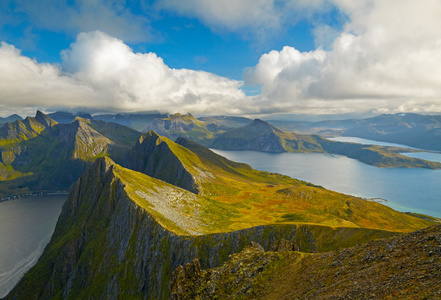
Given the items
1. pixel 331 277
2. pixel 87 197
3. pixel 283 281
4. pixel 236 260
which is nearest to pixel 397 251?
pixel 331 277

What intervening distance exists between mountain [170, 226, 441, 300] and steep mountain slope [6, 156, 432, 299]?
36918 millimetres

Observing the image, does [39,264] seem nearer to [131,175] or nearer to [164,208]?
[131,175]

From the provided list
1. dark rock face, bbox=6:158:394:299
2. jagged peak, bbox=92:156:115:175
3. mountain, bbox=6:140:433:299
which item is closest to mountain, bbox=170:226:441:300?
dark rock face, bbox=6:158:394:299

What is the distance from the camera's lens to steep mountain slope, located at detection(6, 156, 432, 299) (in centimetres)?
8412

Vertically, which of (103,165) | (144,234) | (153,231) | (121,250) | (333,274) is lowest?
(121,250)

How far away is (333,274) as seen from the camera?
3250 cm

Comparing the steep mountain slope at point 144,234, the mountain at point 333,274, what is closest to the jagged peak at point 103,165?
the steep mountain slope at point 144,234

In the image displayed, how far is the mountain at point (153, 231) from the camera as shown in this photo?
84.4m

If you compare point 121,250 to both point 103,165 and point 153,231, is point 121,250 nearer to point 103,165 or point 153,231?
point 153,231

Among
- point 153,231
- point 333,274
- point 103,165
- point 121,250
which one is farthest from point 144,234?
point 103,165

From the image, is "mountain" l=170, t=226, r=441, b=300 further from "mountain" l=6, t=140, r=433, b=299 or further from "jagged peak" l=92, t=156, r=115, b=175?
"jagged peak" l=92, t=156, r=115, b=175

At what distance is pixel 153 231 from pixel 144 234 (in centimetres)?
650

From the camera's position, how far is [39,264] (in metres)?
149

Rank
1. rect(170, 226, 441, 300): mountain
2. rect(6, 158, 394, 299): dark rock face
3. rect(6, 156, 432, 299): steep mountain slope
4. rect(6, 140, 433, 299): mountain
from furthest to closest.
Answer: rect(6, 140, 433, 299): mountain, rect(6, 156, 432, 299): steep mountain slope, rect(6, 158, 394, 299): dark rock face, rect(170, 226, 441, 300): mountain
